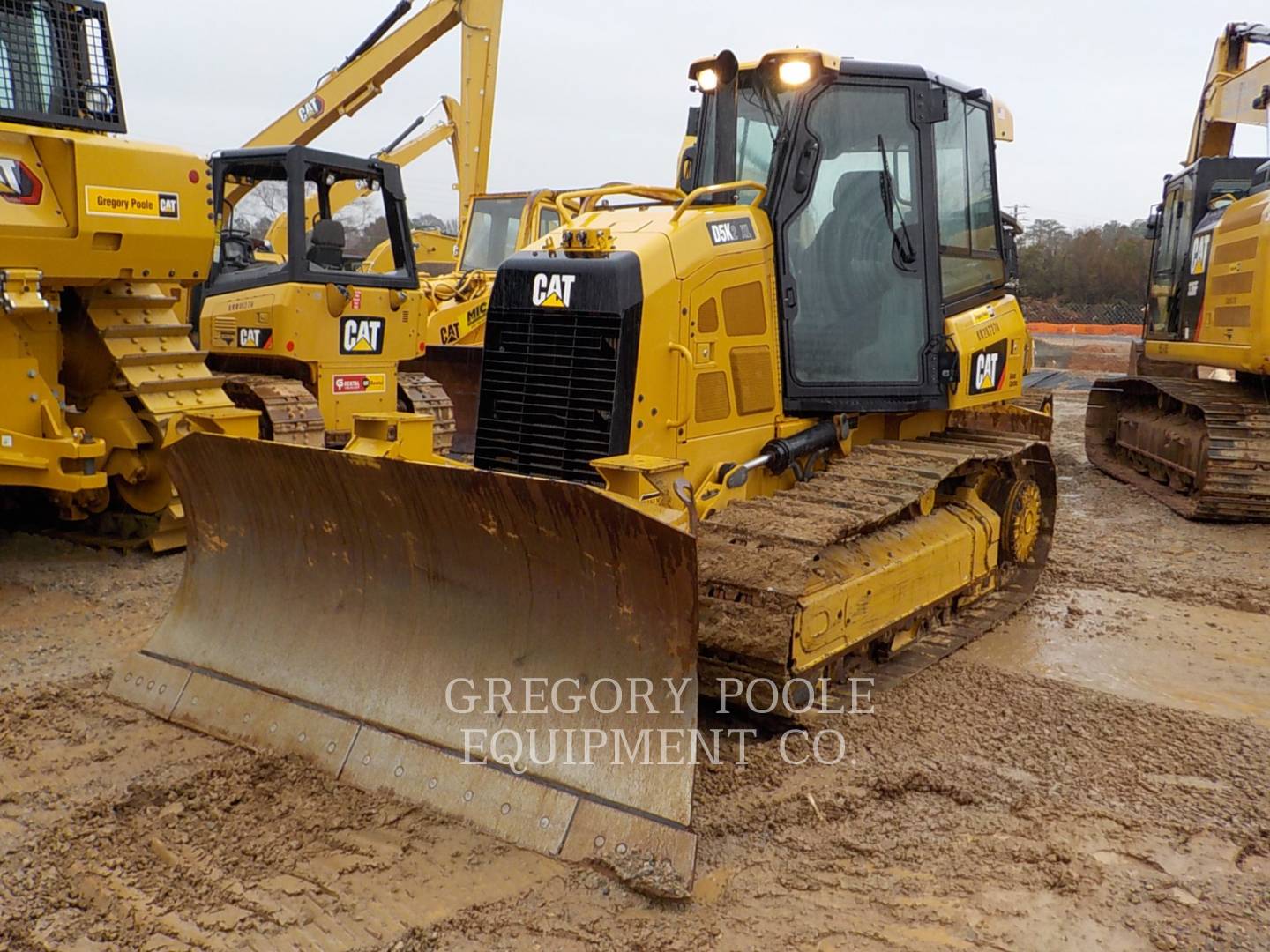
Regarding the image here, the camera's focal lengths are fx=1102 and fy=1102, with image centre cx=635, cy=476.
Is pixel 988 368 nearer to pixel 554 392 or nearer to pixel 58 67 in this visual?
pixel 554 392

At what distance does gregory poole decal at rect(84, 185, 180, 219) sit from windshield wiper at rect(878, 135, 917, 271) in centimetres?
400

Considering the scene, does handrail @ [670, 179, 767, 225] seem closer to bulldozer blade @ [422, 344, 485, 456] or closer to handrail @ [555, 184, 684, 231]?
handrail @ [555, 184, 684, 231]

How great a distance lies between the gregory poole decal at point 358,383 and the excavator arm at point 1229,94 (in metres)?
8.16

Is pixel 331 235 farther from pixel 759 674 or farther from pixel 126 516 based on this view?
pixel 759 674

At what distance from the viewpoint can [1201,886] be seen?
10.3 ft

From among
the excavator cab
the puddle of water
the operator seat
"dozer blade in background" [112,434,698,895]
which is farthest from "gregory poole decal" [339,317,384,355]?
the excavator cab

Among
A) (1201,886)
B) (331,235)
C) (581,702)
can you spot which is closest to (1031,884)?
(1201,886)

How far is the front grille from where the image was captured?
168 inches

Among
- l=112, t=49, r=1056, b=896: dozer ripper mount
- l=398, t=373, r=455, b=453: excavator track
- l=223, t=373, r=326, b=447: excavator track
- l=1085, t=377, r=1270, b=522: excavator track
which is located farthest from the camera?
l=398, t=373, r=455, b=453: excavator track

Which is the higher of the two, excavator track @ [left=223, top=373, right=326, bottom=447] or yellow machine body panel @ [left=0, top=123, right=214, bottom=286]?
yellow machine body panel @ [left=0, top=123, right=214, bottom=286]

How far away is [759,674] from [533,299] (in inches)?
68.1

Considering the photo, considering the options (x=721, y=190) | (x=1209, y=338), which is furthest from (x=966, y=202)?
(x=1209, y=338)

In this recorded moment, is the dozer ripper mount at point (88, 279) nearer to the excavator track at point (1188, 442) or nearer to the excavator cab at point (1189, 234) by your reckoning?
the excavator track at point (1188, 442)

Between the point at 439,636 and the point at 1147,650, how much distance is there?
11.8 feet
